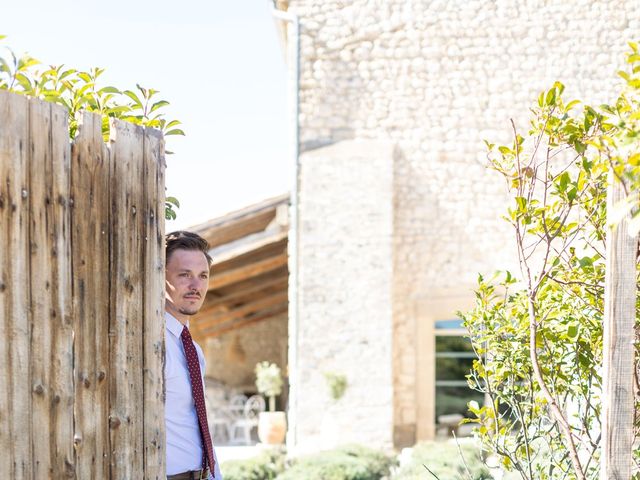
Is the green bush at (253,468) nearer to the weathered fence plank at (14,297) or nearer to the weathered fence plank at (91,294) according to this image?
the weathered fence plank at (91,294)

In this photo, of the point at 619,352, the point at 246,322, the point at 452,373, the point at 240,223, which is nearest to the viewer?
the point at 619,352

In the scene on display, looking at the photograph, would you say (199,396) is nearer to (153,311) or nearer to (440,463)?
(153,311)

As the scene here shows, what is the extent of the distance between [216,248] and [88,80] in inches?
252

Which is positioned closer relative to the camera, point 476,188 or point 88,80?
point 88,80

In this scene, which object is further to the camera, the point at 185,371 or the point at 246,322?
the point at 246,322

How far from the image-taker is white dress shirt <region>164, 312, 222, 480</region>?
2.46 meters

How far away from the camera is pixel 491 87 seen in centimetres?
907

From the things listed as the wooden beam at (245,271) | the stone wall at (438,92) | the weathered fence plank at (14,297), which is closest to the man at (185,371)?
the weathered fence plank at (14,297)

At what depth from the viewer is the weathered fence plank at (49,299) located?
5.99ft

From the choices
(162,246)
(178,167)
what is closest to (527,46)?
(162,246)

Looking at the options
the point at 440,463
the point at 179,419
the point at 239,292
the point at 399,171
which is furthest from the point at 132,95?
the point at 239,292

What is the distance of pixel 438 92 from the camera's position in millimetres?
9070

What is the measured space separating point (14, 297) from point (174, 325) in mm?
833

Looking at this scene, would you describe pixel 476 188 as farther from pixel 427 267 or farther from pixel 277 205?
pixel 277 205
